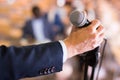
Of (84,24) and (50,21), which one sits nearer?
(84,24)

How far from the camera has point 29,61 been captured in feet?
2.73

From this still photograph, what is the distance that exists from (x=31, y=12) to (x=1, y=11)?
30 cm

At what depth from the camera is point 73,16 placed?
0.83m

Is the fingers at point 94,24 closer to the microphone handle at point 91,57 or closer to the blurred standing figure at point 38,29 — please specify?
the microphone handle at point 91,57

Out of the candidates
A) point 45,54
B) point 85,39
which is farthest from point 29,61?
point 85,39

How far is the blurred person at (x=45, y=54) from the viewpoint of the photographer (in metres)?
0.82

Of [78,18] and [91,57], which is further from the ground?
[78,18]

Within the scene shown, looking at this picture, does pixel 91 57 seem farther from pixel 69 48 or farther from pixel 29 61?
pixel 29 61

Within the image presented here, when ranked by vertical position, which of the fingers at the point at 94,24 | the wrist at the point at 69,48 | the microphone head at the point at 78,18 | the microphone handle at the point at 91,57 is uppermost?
the microphone head at the point at 78,18

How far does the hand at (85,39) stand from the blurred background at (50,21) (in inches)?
74.7

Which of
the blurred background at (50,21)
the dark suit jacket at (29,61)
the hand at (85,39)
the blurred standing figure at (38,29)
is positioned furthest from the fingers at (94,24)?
the blurred standing figure at (38,29)

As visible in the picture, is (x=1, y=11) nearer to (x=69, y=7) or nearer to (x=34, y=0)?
(x=34, y=0)

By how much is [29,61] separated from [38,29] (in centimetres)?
212

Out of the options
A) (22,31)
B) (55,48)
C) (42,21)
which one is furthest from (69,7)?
(55,48)
